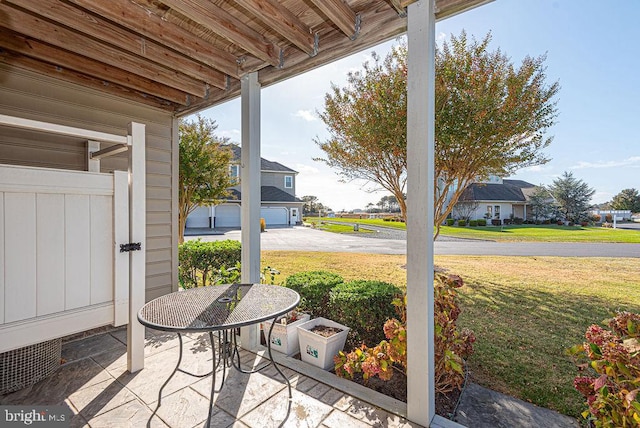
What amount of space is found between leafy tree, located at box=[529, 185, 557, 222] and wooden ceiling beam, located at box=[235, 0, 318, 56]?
23.6 metres

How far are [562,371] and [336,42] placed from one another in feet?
11.4

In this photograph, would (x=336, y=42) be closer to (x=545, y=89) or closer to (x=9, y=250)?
→ (x=9, y=250)

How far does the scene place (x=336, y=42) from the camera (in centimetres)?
217

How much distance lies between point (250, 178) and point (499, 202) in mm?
22550

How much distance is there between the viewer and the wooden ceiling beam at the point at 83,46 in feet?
6.68

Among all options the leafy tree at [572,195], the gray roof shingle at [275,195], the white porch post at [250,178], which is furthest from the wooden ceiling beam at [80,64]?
the leafy tree at [572,195]

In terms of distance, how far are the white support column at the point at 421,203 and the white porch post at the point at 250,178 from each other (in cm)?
155

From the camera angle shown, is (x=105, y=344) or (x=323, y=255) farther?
(x=323, y=255)

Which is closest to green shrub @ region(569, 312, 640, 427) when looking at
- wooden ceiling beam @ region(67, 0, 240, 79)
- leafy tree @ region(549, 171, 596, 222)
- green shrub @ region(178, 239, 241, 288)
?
wooden ceiling beam @ region(67, 0, 240, 79)

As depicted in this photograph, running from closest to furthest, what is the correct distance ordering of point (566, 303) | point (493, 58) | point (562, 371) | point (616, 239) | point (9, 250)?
point (9, 250)
point (562, 371)
point (566, 303)
point (493, 58)
point (616, 239)

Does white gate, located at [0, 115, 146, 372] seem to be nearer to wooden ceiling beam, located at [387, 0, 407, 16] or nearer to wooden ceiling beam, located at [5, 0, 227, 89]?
wooden ceiling beam, located at [5, 0, 227, 89]

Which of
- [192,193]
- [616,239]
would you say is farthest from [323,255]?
[616,239]

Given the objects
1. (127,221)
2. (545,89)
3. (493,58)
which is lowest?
(127,221)

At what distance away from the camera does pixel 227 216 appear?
1834 centimetres
